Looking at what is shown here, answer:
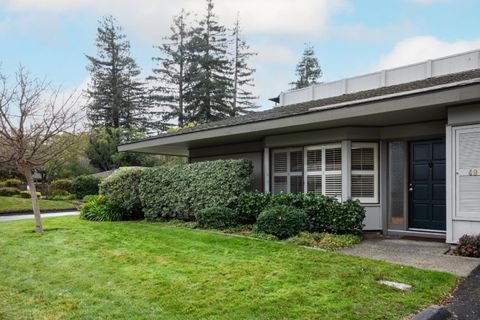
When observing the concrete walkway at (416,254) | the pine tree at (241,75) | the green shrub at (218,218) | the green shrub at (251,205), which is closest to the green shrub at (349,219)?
the concrete walkway at (416,254)

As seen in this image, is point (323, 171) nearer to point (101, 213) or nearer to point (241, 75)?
point (101, 213)

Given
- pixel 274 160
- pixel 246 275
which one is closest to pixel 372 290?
pixel 246 275

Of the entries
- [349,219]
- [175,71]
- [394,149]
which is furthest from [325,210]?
[175,71]

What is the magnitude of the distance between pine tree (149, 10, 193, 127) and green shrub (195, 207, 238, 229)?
26567 mm

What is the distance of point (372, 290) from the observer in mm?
4516

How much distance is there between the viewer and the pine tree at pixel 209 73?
113ft

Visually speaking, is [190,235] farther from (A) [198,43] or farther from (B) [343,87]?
(A) [198,43]

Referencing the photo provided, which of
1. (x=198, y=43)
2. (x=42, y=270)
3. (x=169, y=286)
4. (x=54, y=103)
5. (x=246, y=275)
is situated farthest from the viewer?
(x=198, y=43)

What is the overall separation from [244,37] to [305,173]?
1176 inches

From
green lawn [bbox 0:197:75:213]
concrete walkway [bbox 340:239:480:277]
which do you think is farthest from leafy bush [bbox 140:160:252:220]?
green lawn [bbox 0:197:75:213]

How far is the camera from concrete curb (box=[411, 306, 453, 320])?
3779mm

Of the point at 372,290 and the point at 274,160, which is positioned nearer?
the point at 372,290

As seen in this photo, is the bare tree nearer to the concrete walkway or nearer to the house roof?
the house roof

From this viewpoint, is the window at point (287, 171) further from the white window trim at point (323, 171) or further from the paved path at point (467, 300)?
the paved path at point (467, 300)
